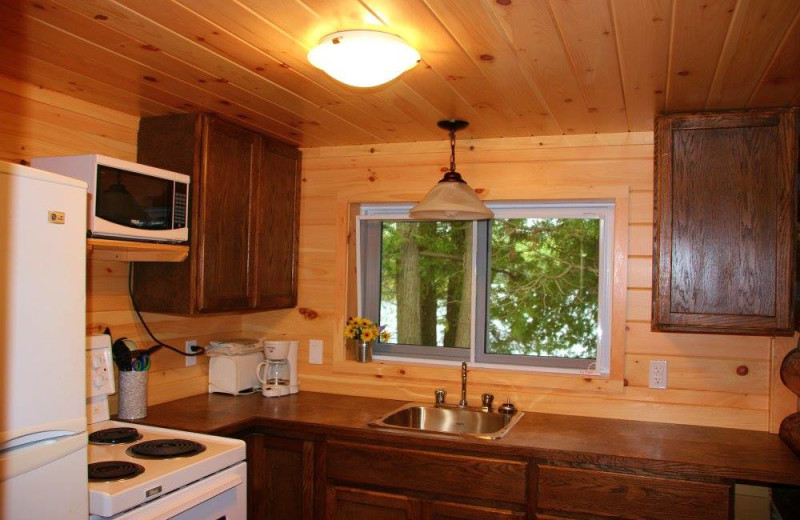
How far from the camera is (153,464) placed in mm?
2068

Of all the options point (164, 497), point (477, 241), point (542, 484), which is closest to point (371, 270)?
point (477, 241)

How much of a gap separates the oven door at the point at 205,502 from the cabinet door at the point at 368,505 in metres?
0.44

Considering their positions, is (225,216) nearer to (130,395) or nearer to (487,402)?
(130,395)

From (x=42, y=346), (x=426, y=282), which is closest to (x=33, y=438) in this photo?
(x=42, y=346)

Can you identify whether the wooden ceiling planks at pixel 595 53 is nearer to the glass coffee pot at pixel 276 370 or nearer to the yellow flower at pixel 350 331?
the yellow flower at pixel 350 331

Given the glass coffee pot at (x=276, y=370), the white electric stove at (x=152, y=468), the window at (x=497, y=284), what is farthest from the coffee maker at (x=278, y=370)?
the white electric stove at (x=152, y=468)

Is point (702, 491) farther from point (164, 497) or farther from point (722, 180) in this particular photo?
point (164, 497)

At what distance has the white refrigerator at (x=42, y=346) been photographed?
1.37 metres

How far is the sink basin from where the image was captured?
2842 millimetres

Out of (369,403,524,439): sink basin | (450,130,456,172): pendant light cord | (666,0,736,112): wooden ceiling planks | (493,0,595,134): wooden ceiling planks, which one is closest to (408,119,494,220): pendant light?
(450,130,456,172): pendant light cord

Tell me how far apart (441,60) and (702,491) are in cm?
164

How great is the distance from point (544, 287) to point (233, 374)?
155 centimetres

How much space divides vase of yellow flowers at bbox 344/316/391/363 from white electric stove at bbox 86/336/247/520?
3.30ft

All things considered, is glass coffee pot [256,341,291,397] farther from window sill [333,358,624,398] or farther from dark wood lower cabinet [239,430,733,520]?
dark wood lower cabinet [239,430,733,520]
